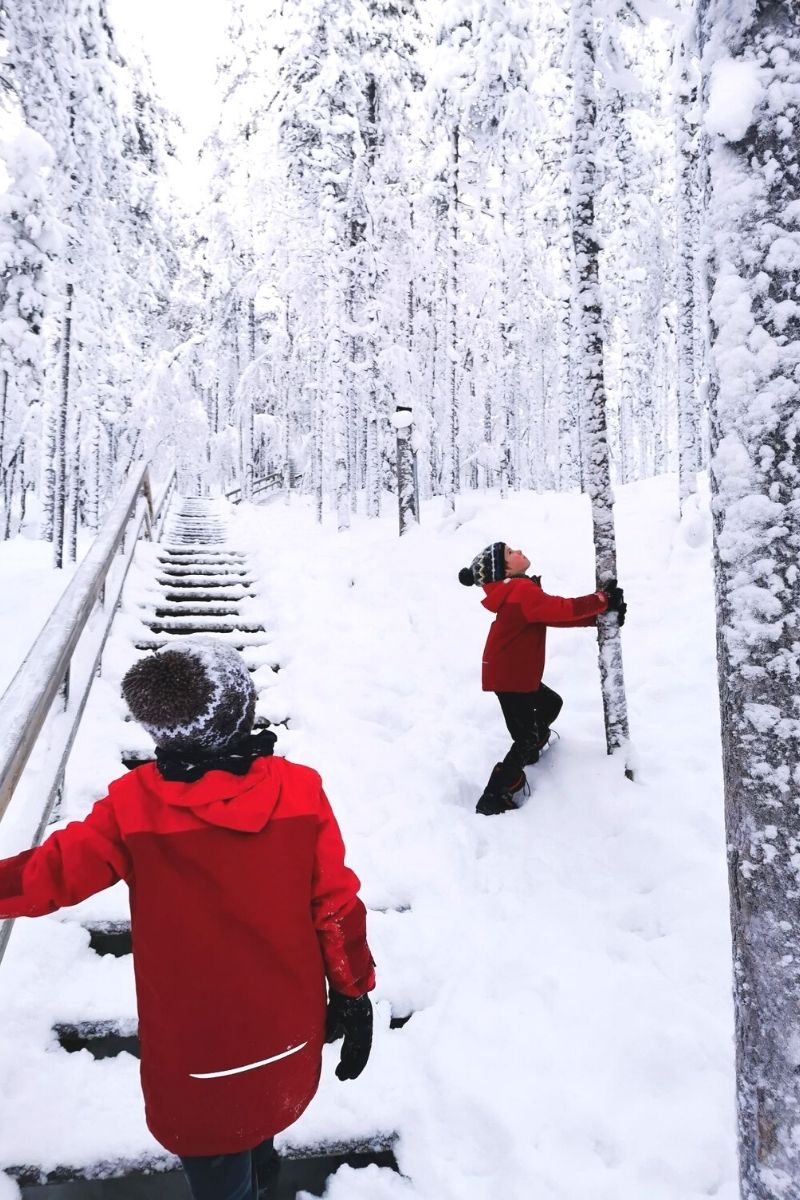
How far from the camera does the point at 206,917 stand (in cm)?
168

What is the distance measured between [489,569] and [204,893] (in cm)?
320

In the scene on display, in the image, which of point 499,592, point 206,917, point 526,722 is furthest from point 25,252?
point 206,917

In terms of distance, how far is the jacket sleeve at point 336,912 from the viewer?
182 centimetres

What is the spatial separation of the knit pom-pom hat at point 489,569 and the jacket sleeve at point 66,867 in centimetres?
310

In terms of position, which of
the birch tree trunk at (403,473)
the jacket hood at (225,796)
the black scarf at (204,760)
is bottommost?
the jacket hood at (225,796)

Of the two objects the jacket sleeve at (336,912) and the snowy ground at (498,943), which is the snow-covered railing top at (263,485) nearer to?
the snowy ground at (498,943)

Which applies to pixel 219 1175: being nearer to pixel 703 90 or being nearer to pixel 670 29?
pixel 703 90

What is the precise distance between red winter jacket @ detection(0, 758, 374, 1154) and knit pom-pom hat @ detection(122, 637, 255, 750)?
104mm

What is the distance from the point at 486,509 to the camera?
10961 millimetres

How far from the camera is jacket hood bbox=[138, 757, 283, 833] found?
164 centimetres

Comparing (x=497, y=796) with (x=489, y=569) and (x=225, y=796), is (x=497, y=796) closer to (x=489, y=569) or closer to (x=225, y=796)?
(x=489, y=569)

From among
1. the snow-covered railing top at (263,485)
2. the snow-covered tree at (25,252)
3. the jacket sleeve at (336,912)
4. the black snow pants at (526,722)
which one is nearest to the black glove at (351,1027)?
the jacket sleeve at (336,912)

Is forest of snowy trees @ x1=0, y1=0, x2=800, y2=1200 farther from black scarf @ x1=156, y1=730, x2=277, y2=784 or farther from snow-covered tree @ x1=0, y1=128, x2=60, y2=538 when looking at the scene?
black scarf @ x1=156, y1=730, x2=277, y2=784

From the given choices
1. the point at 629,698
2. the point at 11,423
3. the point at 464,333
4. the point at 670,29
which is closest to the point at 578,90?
the point at 629,698
